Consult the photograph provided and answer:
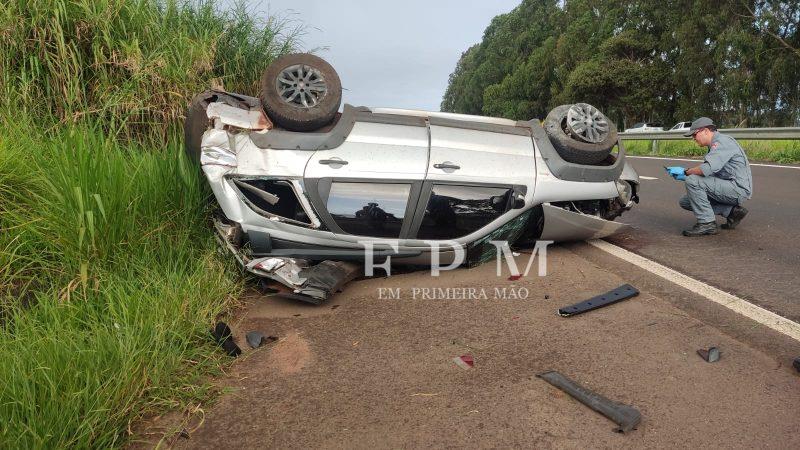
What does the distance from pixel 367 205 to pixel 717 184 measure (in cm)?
357

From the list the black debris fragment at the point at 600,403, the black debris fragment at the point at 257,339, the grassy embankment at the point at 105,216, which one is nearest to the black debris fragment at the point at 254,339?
the black debris fragment at the point at 257,339

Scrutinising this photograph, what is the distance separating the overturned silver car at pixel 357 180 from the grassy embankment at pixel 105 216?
0.45m

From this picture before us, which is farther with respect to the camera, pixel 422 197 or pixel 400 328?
pixel 422 197

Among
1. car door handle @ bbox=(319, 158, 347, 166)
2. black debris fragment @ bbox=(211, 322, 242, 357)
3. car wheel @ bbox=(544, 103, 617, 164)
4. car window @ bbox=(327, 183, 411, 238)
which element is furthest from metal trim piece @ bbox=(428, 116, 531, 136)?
black debris fragment @ bbox=(211, 322, 242, 357)

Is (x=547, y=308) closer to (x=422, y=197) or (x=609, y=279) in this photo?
(x=609, y=279)

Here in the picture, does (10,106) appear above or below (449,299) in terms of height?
above

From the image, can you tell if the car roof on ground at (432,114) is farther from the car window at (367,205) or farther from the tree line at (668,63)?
the tree line at (668,63)

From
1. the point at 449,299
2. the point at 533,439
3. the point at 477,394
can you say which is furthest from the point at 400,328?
the point at 533,439

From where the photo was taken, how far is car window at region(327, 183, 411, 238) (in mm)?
3789

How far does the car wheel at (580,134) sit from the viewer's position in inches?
168

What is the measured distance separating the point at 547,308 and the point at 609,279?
71cm

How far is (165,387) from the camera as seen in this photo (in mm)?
2480

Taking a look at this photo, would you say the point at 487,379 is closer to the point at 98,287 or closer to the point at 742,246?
the point at 98,287

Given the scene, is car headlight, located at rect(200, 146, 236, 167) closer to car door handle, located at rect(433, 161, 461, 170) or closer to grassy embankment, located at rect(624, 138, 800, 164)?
car door handle, located at rect(433, 161, 461, 170)
